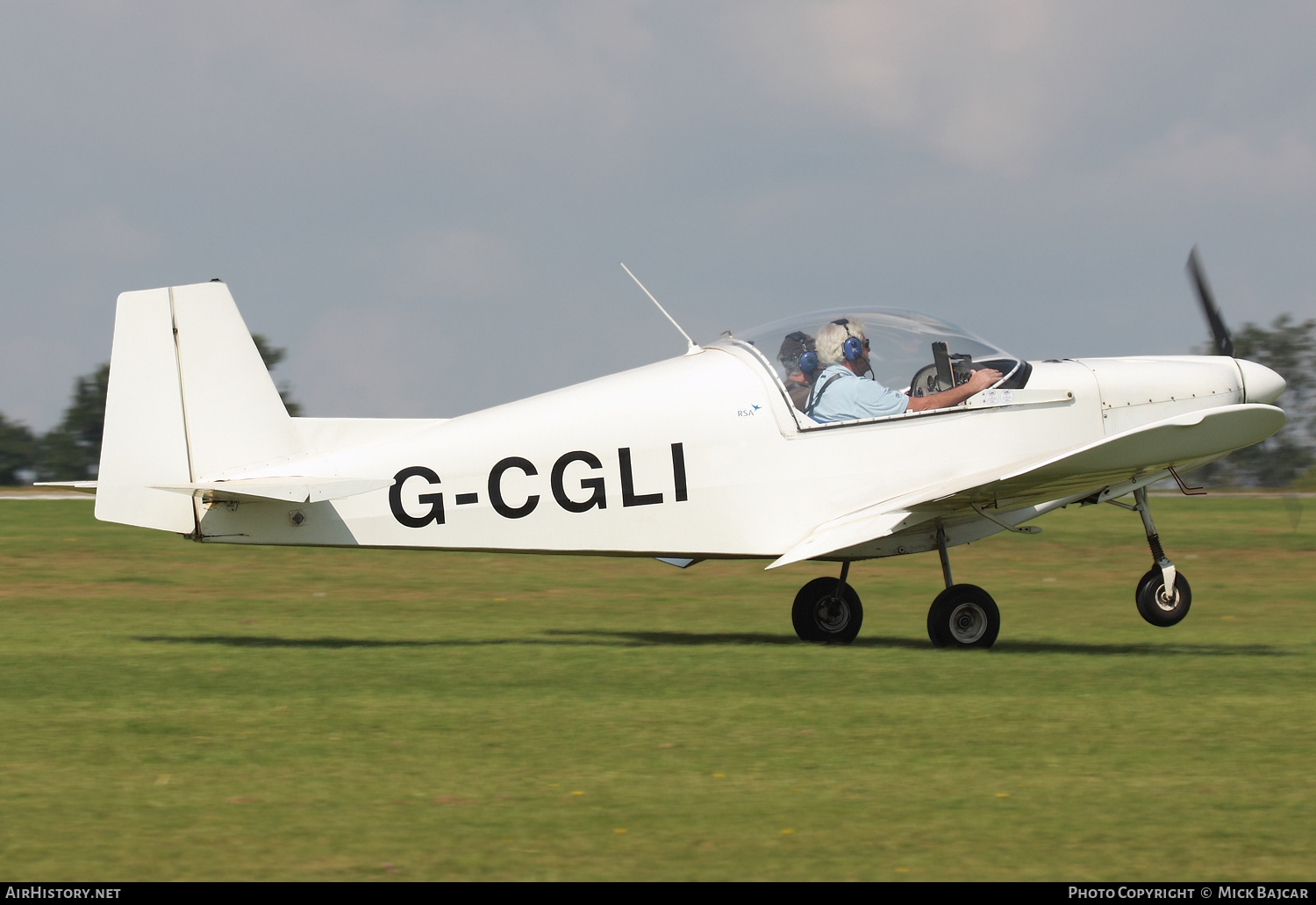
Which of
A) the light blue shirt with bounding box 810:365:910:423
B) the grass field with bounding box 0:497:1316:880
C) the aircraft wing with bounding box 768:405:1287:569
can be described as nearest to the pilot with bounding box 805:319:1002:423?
the light blue shirt with bounding box 810:365:910:423

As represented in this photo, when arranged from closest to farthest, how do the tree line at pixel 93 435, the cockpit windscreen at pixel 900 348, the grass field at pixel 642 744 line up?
1. the grass field at pixel 642 744
2. the cockpit windscreen at pixel 900 348
3. the tree line at pixel 93 435

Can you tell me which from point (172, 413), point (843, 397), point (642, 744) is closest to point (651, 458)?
point (843, 397)

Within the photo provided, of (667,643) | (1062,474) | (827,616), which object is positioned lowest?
(667,643)

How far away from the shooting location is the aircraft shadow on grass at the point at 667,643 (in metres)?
10.8

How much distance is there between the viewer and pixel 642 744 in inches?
279

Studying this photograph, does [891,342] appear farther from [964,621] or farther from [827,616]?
[827,616]

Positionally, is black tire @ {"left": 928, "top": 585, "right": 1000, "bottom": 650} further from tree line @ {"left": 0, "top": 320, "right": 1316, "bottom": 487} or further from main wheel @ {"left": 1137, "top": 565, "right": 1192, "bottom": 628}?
tree line @ {"left": 0, "top": 320, "right": 1316, "bottom": 487}

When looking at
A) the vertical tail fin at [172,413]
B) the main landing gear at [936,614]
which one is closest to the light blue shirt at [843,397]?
the main landing gear at [936,614]

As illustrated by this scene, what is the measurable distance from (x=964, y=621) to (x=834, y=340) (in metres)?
2.31

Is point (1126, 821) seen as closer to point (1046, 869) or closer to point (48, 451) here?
point (1046, 869)

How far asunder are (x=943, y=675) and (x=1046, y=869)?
4341 mm

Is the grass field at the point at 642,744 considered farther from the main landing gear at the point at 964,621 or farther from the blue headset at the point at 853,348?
the blue headset at the point at 853,348

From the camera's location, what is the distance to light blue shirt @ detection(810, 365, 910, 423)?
10.9m

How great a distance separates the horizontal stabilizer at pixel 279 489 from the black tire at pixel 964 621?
4.27 meters
